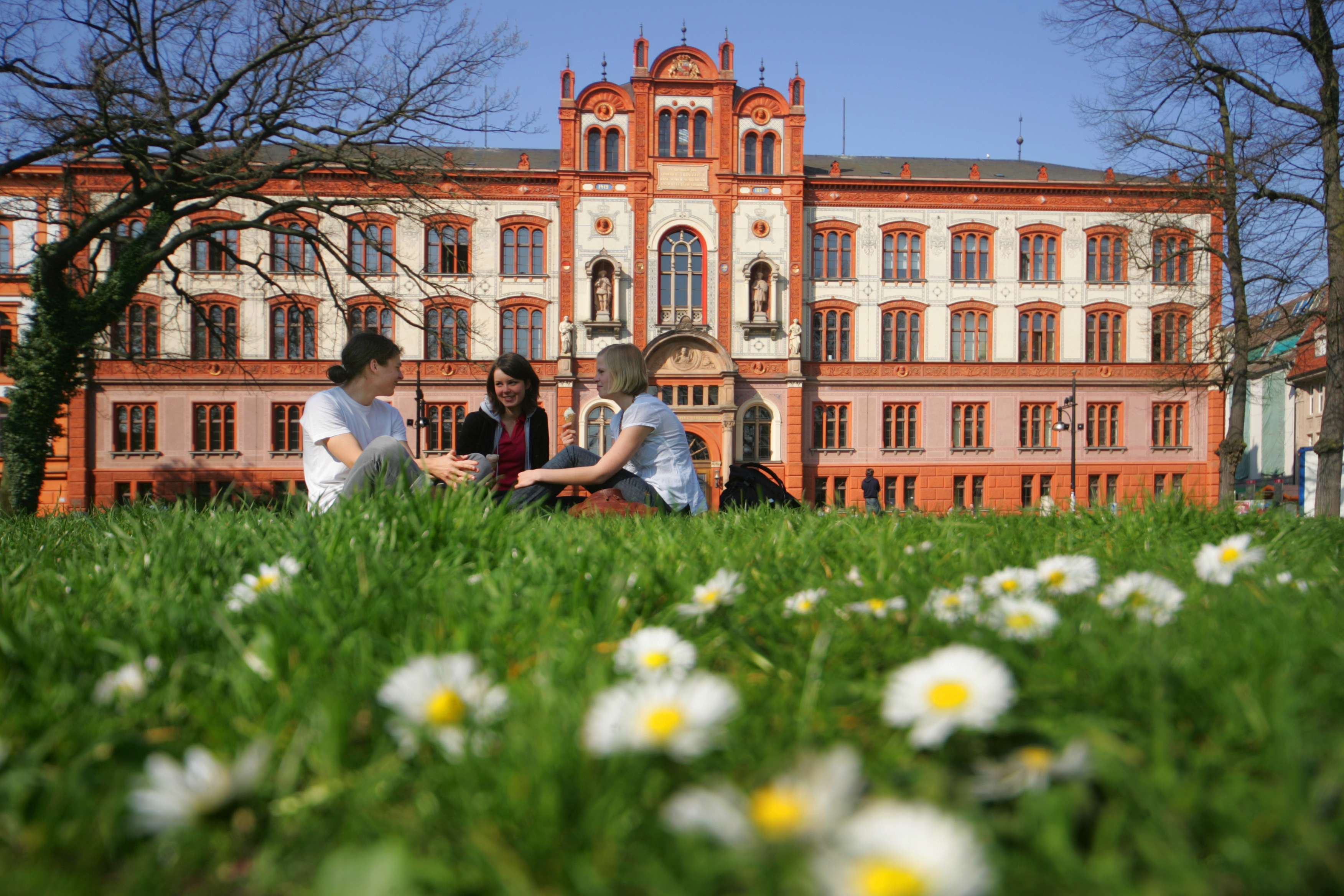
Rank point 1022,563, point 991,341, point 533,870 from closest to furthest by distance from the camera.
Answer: point 533,870 → point 1022,563 → point 991,341

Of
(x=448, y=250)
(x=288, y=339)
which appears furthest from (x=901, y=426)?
(x=288, y=339)

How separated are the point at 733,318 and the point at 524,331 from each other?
866cm

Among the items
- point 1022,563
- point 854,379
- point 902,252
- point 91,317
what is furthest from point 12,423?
point 902,252

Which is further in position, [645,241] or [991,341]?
[991,341]

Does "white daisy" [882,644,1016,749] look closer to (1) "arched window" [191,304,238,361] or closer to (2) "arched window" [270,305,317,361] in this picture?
(1) "arched window" [191,304,238,361]

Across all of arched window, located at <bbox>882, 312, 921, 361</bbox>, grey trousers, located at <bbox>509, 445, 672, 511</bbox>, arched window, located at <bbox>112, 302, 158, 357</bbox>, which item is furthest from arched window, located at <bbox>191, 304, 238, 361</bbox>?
grey trousers, located at <bbox>509, 445, 672, 511</bbox>

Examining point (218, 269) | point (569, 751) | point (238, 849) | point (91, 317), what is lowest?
point (238, 849)

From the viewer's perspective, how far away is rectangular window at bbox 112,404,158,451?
107 feet

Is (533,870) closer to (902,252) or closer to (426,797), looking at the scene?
(426,797)

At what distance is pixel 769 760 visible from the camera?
3.35 feet

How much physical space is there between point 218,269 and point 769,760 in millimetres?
38464

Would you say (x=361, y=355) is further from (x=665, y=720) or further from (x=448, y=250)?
(x=448, y=250)

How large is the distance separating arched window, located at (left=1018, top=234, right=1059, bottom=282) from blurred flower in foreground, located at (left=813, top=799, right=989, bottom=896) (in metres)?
38.5

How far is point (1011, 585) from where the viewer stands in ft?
6.15
